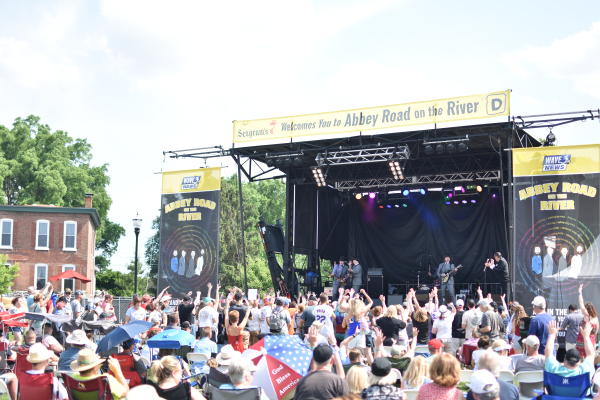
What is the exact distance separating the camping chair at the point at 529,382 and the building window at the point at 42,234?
34678mm

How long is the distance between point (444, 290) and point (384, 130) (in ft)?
16.8

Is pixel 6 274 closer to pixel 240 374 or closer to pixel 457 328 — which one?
pixel 457 328

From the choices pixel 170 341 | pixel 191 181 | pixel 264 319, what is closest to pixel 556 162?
pixel 264 319

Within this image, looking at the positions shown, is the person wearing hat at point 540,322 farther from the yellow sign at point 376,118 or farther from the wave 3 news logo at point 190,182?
the wave 3 news logo at point 190,182

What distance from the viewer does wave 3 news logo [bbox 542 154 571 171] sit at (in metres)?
18.3

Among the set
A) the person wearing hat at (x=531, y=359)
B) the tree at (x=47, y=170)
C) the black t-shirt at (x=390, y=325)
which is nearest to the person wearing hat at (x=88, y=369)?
the person wearing hat at (x=531, y=359)

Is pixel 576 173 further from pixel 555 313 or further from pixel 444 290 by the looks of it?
pixel 444 290

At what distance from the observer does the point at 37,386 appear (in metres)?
7.45

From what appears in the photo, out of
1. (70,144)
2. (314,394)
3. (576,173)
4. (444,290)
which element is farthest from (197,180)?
(70,144)

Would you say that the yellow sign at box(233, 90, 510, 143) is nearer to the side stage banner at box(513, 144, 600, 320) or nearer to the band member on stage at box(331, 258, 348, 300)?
the side stage banner at box(513, 144, 600, 320)

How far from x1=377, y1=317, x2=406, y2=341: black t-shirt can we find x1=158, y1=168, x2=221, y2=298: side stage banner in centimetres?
1150

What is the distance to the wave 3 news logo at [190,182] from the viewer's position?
76.0 feet

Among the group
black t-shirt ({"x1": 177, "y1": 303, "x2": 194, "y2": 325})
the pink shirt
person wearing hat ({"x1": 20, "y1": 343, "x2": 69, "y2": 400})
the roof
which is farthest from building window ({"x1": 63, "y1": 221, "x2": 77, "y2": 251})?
the pink shirt

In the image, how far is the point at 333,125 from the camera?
68.7 ft
